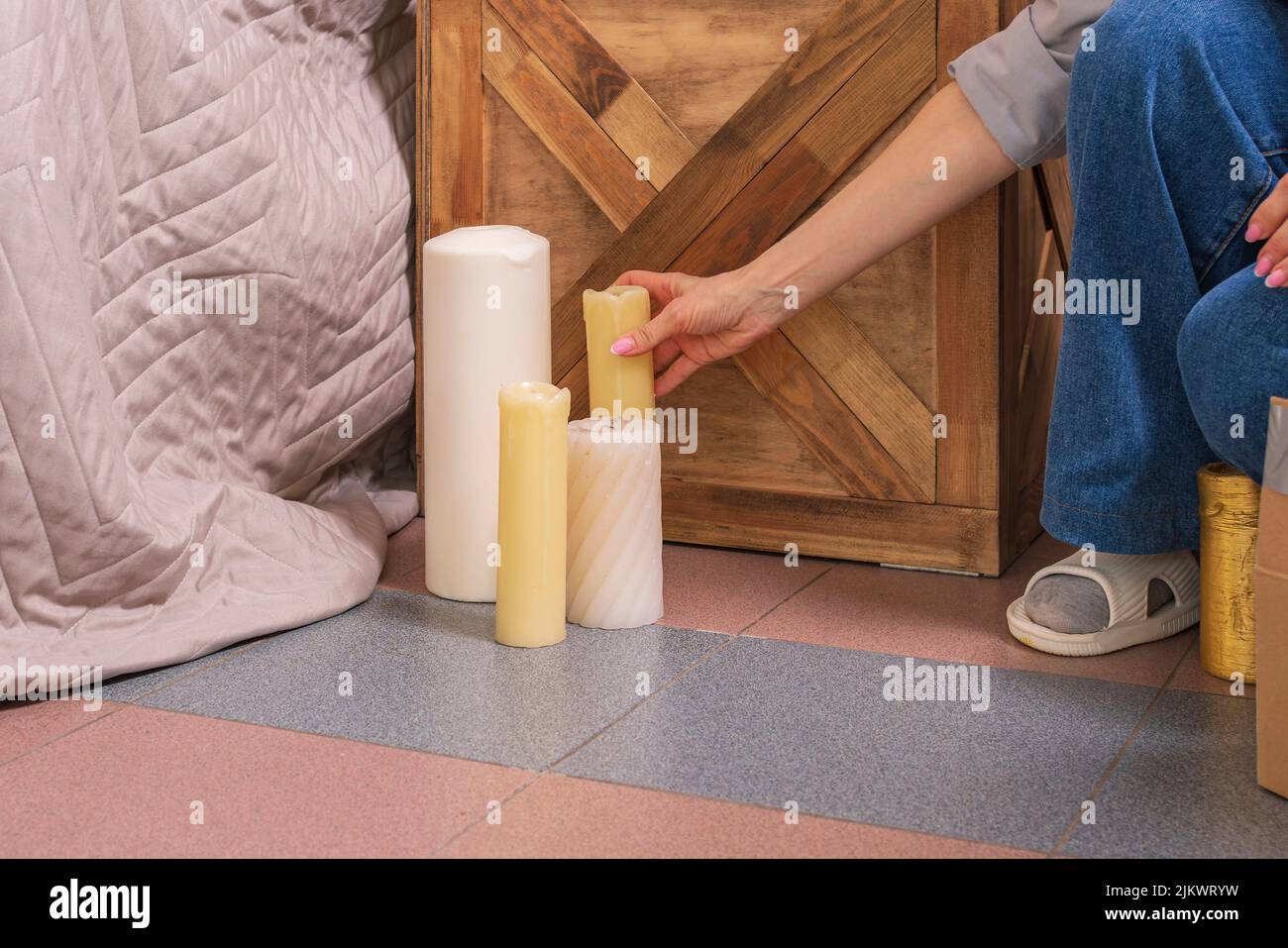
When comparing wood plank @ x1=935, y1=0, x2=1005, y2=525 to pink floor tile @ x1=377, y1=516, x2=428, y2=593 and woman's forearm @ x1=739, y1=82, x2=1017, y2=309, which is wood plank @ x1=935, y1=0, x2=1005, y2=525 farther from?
pink floor tile @ x1=377, y1=516, x2=428, y2=593

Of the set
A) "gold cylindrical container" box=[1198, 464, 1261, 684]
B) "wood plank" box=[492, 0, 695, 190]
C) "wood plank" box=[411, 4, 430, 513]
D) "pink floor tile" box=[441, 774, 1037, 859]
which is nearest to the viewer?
"pink floor tile" box=[441, 774, 1037, 859]

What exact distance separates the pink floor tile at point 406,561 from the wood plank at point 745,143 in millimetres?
284

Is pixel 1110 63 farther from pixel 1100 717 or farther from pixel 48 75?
pixel 48 75

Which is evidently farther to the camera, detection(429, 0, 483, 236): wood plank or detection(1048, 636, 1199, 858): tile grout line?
detection(429, 0, 483, 236): wood plank

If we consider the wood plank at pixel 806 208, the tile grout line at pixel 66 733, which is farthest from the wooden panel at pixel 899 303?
the tile grout line at pixel 66 733

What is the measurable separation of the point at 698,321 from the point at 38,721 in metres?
0.72

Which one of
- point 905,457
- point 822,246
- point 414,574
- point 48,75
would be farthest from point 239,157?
point 905,457

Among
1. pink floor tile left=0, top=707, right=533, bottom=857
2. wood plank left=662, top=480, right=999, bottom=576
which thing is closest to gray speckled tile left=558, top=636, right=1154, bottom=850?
pink floor tile left=0, top=707, right=533, bottom=857

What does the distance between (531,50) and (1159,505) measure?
846 millimetres

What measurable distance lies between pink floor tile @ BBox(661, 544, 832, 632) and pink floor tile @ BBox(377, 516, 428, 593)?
10.4 inches

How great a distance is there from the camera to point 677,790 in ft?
3.26

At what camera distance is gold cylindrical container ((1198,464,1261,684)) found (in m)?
1.15

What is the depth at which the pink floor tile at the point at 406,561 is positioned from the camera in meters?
1.48

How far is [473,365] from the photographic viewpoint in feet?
4.54
